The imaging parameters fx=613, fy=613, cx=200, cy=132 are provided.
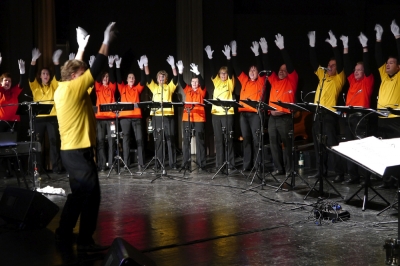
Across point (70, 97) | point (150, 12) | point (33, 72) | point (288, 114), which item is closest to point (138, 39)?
point (150, 12)

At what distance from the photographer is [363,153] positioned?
5.93m

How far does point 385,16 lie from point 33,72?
714 cm

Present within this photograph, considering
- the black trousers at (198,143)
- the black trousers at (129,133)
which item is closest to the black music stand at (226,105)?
the black trousers at (198,143)

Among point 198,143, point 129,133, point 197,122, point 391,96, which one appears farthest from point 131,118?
point 391,96

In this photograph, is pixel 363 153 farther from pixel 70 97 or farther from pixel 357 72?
pixel 357 72

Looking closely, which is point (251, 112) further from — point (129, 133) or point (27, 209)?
point (27, 209)

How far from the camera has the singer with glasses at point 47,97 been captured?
1142 centimetres

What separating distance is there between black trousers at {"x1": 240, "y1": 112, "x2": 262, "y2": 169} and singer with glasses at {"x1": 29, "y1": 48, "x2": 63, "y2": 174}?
11.5 feet

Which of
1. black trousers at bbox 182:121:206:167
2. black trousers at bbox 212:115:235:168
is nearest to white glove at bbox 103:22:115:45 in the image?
black trousers at bbox 212:115:235:168

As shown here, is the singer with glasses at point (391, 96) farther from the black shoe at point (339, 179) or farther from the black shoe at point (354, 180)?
the black shoe at point (339, 179)

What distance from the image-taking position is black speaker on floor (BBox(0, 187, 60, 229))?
6.89 meters

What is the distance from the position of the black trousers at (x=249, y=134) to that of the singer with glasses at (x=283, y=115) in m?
0.39

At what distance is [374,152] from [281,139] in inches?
194

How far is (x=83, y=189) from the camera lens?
588 centimetres
